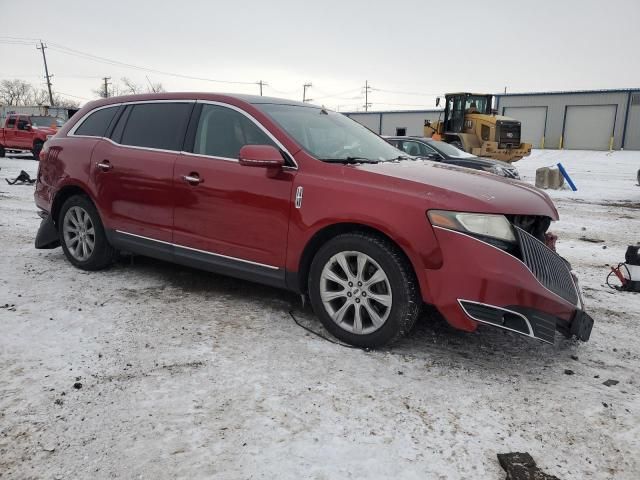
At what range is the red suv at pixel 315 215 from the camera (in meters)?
3.00

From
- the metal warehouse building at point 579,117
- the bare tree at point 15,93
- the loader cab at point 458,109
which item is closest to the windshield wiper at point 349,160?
the loader cab at point 458,109

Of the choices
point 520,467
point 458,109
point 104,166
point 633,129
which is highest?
point 633,129

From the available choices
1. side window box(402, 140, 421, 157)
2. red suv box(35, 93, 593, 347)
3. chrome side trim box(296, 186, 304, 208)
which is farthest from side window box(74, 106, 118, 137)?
side window box(402, 140, 421, 157)

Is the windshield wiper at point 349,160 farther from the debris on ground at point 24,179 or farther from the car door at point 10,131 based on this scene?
the car door at point 10,131

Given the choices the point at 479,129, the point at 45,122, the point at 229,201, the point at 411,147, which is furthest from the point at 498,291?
the point at 45,122

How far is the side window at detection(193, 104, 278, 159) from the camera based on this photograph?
3.88 metres

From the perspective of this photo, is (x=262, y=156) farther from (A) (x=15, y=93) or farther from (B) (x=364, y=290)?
(A) (x=15, y=93)

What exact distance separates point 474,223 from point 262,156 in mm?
1518

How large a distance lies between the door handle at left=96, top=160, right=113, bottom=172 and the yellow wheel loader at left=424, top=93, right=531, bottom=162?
16.2 meters

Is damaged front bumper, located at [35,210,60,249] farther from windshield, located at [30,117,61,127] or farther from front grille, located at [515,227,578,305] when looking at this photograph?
windshield, located at [30,117,61,127]

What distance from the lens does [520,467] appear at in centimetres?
219

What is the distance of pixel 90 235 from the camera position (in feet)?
16.3

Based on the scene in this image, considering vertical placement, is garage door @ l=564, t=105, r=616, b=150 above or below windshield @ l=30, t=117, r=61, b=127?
above

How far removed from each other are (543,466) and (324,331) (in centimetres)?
177
